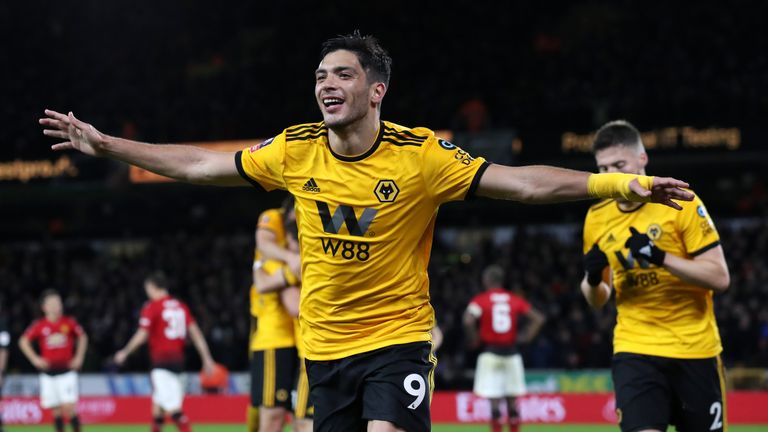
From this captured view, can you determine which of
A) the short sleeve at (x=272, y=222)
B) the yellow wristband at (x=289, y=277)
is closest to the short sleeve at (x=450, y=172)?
the yellow wristband at (x=289, y=277)

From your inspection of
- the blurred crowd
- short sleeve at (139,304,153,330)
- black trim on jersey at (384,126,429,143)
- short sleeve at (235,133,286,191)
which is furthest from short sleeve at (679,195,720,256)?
the blurred crowd

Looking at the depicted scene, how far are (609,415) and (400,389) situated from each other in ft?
42.6

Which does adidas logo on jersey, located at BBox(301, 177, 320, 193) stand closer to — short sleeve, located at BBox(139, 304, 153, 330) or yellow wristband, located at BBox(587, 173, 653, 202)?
yellow wristband, located at BBox(587, 173, 653, 202)

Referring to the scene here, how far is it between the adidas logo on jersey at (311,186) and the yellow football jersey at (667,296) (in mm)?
2020

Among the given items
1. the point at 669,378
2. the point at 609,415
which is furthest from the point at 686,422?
the point at 609,415

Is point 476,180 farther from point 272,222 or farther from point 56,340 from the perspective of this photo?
point 56,340

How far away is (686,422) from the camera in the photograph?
5.91 m

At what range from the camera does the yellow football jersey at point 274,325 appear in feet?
28.6

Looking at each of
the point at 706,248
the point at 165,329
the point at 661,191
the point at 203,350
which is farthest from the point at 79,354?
the point at 661,191

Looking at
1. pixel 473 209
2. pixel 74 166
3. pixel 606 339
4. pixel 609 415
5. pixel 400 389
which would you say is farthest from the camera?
pixel 473 209

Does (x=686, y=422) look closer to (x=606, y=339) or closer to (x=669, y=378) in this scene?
(x=669, y=378)

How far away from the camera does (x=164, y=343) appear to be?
1384 cm

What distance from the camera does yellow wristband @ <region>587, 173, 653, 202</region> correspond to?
4.36 m

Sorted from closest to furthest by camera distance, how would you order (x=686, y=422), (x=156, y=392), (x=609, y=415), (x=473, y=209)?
1. (x=686, y=422)
2. (x=156, y=392)
3. (x=609, y=415)
4. (x=473, y=209)
